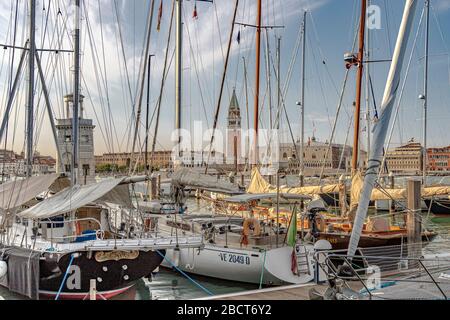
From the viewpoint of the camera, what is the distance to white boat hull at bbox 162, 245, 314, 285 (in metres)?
13.0

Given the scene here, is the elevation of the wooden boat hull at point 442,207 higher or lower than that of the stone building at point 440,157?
lower

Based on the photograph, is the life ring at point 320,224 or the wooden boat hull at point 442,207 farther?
the wooden boat hull at point 442,207

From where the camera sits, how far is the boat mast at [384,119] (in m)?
7.91

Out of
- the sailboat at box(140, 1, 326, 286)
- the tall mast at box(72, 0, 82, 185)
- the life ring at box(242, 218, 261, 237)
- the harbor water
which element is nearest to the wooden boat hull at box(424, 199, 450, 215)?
the sailboat at box(140, 1, 326, 286)

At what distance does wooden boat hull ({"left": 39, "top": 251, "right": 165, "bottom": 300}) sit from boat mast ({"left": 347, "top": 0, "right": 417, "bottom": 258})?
5.98m

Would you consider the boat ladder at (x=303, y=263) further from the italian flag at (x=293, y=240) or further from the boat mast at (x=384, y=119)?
the boat mast at (x=384, y=119)


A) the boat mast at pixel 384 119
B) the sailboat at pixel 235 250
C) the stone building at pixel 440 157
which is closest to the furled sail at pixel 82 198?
the sailboat at pixel 235 250

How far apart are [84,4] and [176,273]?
10585mm

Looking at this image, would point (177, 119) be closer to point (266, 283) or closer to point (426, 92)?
point (266, 283)

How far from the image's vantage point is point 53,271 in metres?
11.0

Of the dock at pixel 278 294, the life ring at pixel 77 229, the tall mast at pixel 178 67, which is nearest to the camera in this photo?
the dock at pixel 278 294

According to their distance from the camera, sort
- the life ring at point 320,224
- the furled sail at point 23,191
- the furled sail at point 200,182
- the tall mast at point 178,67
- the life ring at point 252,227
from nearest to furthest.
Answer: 1. the furled sail at point 23,191
2. the life ring at point 252,227
3. the furled sail at point 200,182
4. the life ring at point 320,224
5. the tall mast at point 178,67

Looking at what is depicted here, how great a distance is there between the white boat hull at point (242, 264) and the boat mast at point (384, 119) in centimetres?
497
